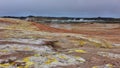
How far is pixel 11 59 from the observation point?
9.66 meters

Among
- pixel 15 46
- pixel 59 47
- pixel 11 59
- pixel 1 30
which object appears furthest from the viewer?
pixel 1 30

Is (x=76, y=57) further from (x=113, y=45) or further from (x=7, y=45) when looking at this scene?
(x=113, y=45)

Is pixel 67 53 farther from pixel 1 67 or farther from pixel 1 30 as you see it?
pixel 1 30

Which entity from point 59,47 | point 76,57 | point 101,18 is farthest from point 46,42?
point 101,18

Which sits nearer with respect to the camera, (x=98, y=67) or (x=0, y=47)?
(x=98, y=67)

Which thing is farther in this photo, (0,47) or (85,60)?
(0,47)

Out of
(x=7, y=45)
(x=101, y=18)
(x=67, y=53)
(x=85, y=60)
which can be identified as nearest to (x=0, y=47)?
(x=7, y=45)

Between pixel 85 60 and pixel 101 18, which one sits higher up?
pixel 85 60

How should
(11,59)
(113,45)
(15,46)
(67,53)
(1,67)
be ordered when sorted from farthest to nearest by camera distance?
(113,45), (15,46), (67,53), (11,59), (1,67)

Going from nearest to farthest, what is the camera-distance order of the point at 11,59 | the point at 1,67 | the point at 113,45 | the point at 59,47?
the point at 1,67 < the point at 11,59 < the point at 59,47 < the point at 113,45

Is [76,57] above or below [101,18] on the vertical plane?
above

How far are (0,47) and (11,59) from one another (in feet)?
5.36

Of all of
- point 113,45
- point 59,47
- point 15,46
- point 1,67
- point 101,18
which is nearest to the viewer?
point 1,67

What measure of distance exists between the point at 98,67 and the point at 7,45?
3702 mm
